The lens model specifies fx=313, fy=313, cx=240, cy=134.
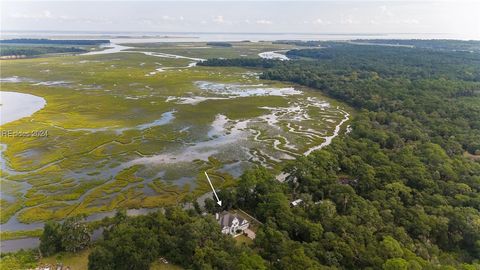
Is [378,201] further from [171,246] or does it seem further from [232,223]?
[171,246]

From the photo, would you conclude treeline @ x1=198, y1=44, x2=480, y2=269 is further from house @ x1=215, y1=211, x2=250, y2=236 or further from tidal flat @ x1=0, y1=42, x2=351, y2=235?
tidal flat @ x1=0, y1=42, x2=351, y2=235

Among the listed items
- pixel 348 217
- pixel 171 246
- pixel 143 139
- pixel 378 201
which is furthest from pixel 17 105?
pixel 378 201

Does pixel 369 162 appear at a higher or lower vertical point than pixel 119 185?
higher

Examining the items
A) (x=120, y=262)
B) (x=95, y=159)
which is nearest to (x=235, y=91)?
(x=95, y=159)

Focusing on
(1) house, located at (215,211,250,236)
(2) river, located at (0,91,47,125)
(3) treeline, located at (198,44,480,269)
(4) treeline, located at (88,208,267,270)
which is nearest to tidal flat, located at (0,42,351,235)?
(2) river, located at (0,91,47,125)

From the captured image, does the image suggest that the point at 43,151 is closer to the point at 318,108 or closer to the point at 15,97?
the point at 15,97

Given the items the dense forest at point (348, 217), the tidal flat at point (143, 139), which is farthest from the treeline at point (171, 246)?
the tidal flat at point (143, 139)

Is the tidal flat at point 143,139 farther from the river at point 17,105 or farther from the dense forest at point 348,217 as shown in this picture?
the dense forest at point 348,217
